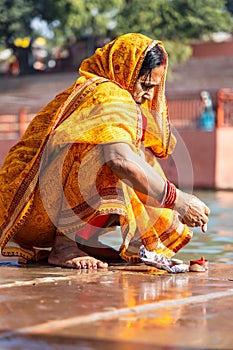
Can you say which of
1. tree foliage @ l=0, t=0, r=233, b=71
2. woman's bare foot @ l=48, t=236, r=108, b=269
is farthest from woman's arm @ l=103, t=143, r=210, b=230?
tree foliage @ l=0, t=0, r=233, b=71

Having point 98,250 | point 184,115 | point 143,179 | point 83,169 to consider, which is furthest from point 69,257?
point 184,115

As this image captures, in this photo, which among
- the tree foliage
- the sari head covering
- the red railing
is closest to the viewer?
the sari head covering

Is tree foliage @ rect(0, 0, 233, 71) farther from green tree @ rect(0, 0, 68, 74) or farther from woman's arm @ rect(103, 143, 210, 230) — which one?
woman's arm @ rect(103, 143, 210, 230)

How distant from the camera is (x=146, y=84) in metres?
4.30

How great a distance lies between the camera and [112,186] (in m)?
4.05

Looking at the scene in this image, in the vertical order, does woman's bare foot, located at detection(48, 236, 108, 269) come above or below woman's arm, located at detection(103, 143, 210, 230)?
below

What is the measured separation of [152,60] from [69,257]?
106 cm

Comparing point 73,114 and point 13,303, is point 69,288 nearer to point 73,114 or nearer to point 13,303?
point 13,303

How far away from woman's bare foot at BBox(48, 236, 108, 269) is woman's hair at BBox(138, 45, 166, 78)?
915 millimetres

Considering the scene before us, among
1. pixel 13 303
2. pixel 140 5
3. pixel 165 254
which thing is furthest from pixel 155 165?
pixel 140 5

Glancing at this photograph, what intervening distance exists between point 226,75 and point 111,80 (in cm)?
3027

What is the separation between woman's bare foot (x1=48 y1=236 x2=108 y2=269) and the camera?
4.09 m

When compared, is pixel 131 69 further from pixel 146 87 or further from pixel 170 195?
pixel 170 195

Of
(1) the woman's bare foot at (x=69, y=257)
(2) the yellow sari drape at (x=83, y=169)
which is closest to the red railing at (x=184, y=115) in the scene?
(2) the yellow sari drape at (x=83, y=169)
